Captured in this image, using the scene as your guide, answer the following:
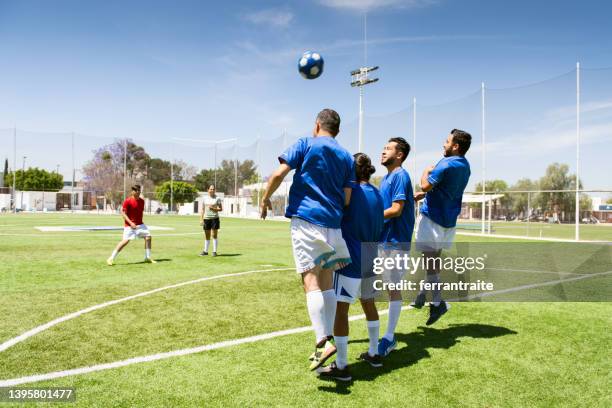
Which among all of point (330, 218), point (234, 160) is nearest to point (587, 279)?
point (330, 218)

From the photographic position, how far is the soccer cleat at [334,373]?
357cm

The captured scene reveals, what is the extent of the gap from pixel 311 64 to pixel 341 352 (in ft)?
20.1

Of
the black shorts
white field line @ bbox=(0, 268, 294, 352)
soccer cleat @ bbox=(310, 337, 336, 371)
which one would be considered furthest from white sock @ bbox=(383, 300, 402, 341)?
the black shorts

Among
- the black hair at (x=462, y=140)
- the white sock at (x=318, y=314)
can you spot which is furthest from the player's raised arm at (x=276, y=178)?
the black hair at (x=462, y=140)

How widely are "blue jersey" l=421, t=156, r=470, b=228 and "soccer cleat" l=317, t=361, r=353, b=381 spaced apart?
2.43 m

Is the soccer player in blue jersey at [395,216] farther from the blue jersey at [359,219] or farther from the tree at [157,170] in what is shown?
the tree at [157,170]

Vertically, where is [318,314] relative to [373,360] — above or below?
above

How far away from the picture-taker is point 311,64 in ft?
26.9

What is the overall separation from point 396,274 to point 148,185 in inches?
3262

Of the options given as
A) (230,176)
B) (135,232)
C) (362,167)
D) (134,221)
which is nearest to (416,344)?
(362,167)

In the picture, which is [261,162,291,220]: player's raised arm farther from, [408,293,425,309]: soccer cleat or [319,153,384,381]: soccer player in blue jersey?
[408,293,425,309]: soccer cleat

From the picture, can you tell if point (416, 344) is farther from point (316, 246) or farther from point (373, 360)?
point (316, 246)

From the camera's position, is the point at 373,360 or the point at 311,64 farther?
the point at 311,64

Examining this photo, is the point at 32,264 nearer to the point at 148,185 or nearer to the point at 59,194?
the point at 59,194
